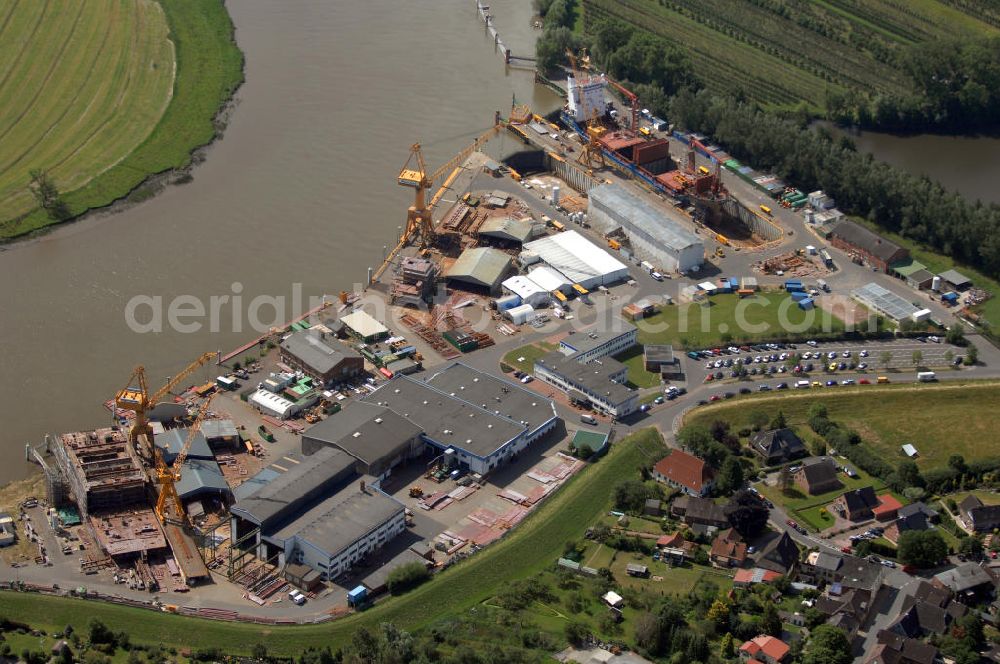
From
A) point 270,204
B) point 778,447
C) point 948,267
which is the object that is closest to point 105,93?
point 270,204

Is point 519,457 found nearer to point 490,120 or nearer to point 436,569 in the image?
point 436,569

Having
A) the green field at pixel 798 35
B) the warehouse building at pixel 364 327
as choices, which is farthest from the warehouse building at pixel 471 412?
the green field at pixel 798 35

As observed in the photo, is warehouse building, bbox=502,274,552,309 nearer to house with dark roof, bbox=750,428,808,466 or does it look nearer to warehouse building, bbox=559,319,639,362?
warehouse building, bbox=559,319,639,362

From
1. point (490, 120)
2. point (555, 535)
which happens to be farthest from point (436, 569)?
point (490, 120)

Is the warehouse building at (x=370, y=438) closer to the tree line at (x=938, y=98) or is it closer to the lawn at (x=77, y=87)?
the lawn at (x=77, y=87)

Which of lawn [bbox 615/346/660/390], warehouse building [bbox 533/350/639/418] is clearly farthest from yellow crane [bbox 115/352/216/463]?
lawn [bbox 615/346/660/390]

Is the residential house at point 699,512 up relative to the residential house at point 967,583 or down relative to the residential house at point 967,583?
up
